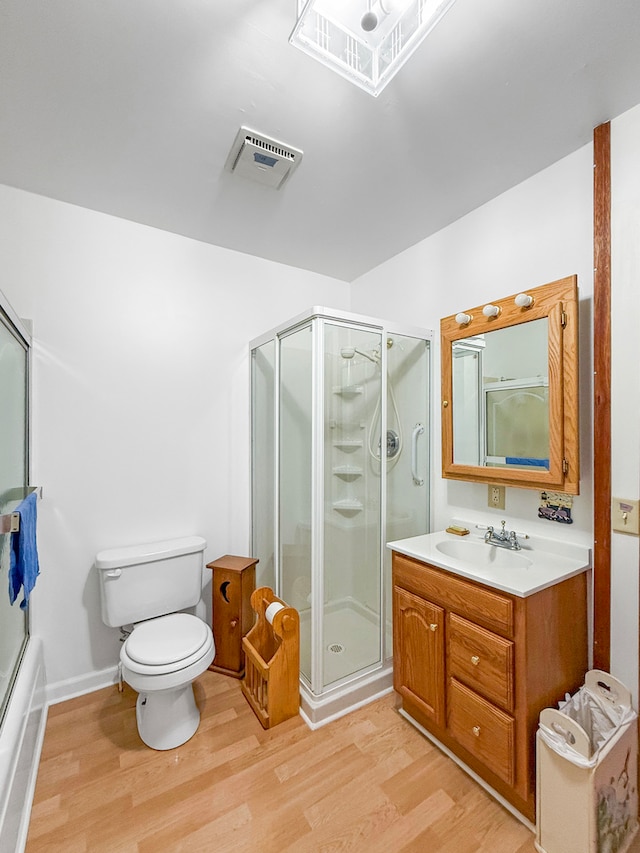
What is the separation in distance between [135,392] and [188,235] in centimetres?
101

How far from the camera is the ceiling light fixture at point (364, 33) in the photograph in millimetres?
1013

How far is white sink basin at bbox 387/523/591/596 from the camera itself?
1351mm

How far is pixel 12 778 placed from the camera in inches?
43.6

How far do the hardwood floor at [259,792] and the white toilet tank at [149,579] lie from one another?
1.57 feet

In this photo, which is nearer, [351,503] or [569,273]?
[569,273]

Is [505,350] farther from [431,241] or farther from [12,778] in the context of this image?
[12,778]

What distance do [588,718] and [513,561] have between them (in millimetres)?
563

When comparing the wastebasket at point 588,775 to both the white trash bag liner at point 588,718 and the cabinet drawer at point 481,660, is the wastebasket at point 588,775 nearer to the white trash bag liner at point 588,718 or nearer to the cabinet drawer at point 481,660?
the white trash bag liner at point 588,718

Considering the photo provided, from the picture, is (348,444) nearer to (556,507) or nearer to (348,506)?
(348,506)

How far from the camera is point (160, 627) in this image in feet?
5.93

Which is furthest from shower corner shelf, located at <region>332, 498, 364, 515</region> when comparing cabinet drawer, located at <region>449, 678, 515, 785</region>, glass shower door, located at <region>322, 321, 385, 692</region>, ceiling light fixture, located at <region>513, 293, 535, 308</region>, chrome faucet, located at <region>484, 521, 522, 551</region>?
ceiling light fixture, located at <region>513, 293, 535, 308</region>

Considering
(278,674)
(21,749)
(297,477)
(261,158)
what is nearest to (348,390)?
(297,477)

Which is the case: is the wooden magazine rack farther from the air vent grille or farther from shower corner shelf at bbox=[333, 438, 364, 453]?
the air vent grille

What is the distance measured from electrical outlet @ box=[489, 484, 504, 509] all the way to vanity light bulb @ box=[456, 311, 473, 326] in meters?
0.84
